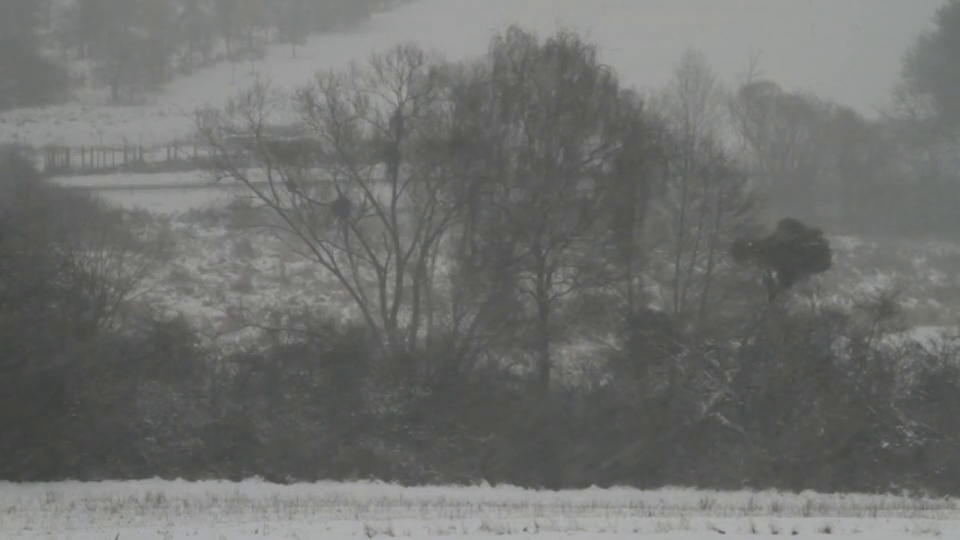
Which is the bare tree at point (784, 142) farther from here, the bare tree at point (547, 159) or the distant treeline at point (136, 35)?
the distant treeline at point (136, 35)

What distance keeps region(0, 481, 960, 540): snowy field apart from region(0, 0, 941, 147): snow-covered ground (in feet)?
55.4

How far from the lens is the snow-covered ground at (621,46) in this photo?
1494 inches

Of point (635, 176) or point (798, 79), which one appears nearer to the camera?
point (635, 176)

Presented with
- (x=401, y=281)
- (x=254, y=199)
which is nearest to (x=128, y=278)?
(x=254, y=199)

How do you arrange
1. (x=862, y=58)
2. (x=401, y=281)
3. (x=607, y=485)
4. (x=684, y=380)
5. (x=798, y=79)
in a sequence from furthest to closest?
(x=862, y=58)
(x=798, y=79)
(x=401, y=281)
(x=684, y=380)
(x=607, y=485)

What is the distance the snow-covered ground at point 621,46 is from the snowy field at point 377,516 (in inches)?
665

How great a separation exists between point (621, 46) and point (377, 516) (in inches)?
1357

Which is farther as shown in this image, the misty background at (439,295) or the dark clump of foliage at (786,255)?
the dark clump of foliage at (786,255)

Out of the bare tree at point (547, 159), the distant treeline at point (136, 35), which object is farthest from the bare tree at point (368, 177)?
the distant treeline at point (136, 35)

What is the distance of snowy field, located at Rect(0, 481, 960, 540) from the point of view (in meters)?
11.8

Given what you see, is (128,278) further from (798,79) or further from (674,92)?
(798,79)

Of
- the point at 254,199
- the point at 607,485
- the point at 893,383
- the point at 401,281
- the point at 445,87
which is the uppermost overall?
the point at 445,87

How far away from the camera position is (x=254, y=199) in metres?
31.9

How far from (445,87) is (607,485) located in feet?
39.1
